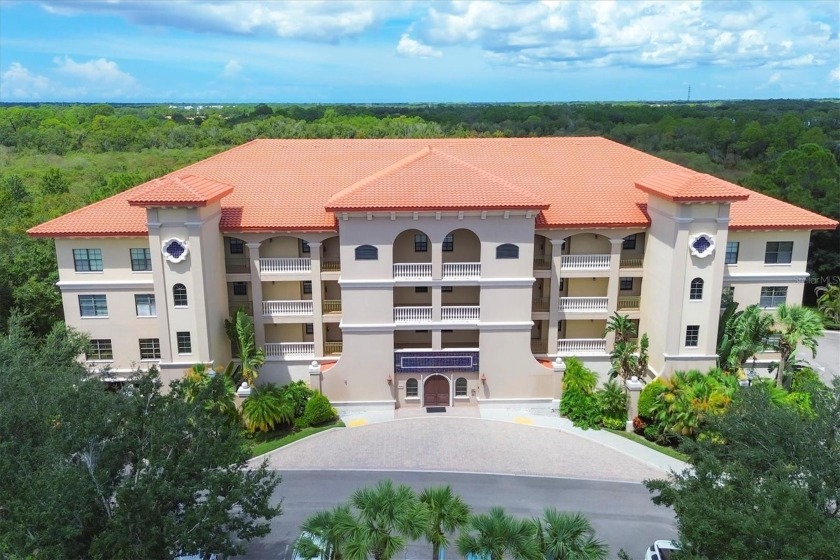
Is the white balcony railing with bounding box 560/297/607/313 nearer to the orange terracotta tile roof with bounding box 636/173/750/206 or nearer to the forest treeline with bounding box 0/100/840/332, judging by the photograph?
the orange terracotta tile roof with bounding box 636/173/750/206

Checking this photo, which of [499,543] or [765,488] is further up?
[765,488]

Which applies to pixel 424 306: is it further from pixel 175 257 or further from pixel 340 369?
pixel 175 257

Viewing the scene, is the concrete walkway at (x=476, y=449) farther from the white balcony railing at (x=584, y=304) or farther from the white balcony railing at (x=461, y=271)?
the white balcony railing at (x=461, y=271)

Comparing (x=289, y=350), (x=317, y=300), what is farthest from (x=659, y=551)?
(x=289, y=350)

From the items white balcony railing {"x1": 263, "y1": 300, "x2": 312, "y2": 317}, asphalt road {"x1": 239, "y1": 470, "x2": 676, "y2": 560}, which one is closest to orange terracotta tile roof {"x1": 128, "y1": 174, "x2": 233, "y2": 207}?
white balcony railing {"x1": 263, "y1": 300, "x2": 312, "y2": 317}

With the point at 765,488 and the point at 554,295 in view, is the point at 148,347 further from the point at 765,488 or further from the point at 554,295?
the point at 765,488

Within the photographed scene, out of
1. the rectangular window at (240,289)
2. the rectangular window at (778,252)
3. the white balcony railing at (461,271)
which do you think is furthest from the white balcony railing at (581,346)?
the rectangular window at (240,289)
